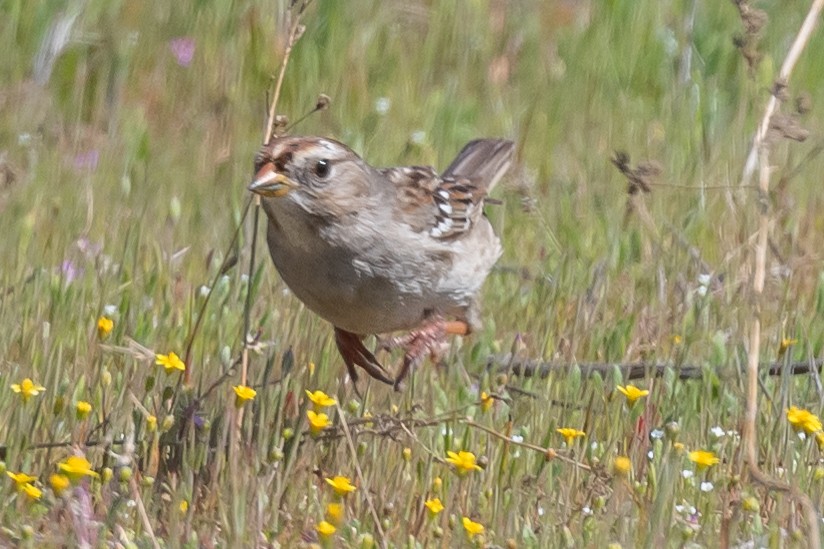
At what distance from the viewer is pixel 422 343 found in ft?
16.8

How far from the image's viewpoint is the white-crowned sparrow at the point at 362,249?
4.75 meters

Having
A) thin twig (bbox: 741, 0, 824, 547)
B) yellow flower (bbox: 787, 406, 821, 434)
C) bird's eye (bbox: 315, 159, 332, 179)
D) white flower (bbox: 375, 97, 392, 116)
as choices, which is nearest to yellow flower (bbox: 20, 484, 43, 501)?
bird's eye (bbox: 315, 159, 332, 179)

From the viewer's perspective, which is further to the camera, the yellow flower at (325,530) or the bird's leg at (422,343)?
the bird's leg at (422,343)

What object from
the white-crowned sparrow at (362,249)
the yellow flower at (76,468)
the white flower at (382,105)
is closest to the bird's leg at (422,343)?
the white-crowned sparrow at (362,249)

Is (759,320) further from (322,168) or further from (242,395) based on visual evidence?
(322,168)

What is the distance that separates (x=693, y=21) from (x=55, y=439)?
5.47 m

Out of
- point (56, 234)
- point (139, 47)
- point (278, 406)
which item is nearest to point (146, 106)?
point (139, 47)

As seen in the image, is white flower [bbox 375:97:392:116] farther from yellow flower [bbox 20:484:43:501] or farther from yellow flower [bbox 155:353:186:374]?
yellow flower [bbox 20:484:43:501]

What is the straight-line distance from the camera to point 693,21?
885cm

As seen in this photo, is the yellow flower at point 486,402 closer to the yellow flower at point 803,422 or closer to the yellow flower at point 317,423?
the yellow flower at point 317,423

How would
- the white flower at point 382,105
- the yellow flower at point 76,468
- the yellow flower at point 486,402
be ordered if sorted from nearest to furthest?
1. the yellow flower at point 76,468
2. the yellow flower at point 486,402
3. the white flower at point 382,105

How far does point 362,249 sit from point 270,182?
49 cm

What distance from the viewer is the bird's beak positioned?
4449mm

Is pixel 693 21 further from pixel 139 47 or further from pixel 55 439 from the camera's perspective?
pixel 55 439
